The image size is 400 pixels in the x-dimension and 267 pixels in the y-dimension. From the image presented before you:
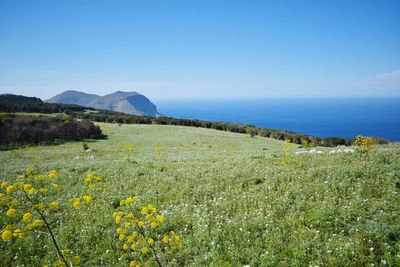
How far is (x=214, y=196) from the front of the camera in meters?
12.3

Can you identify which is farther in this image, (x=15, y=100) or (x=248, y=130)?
(x=15, y=100)

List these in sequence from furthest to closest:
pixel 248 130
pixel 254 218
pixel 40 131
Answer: pixel 248 130, pixel 40 131, pixel 254 218

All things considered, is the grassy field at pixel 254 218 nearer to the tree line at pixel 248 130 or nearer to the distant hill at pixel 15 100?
the tree line at pixel 248 130

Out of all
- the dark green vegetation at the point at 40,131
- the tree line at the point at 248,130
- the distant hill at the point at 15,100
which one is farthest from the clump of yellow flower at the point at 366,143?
the distant hill at the point at 15,100

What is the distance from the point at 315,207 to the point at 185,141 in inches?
1919

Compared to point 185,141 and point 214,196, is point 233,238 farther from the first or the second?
point 185,141

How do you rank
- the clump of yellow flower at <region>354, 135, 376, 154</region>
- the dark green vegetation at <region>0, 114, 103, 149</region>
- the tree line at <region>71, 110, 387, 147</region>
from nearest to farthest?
1. the clump of yellow flower at <region>354, 135, 376, 154</region>
2. the dark green vegetation at <region>0, 114, 103, 149</region>
3. the tree line at <region>71, 110, 387, 147</region>

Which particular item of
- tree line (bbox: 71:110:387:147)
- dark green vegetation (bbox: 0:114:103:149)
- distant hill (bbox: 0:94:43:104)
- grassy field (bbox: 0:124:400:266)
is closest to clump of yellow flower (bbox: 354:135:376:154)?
grassy field (bbox: 0:124:400:266)

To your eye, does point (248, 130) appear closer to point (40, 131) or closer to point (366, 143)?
point (40, 131)

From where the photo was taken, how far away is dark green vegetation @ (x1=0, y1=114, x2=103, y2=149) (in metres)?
54.8

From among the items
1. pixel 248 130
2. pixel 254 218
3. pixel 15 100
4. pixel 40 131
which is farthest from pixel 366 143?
pixel 15 100

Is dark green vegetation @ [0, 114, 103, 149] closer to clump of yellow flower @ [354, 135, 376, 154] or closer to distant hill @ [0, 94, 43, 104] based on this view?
clump of yellow flower @ [354, 135, 376, 154]

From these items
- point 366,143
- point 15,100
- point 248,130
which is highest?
point 15,100

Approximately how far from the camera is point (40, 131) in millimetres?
58469
